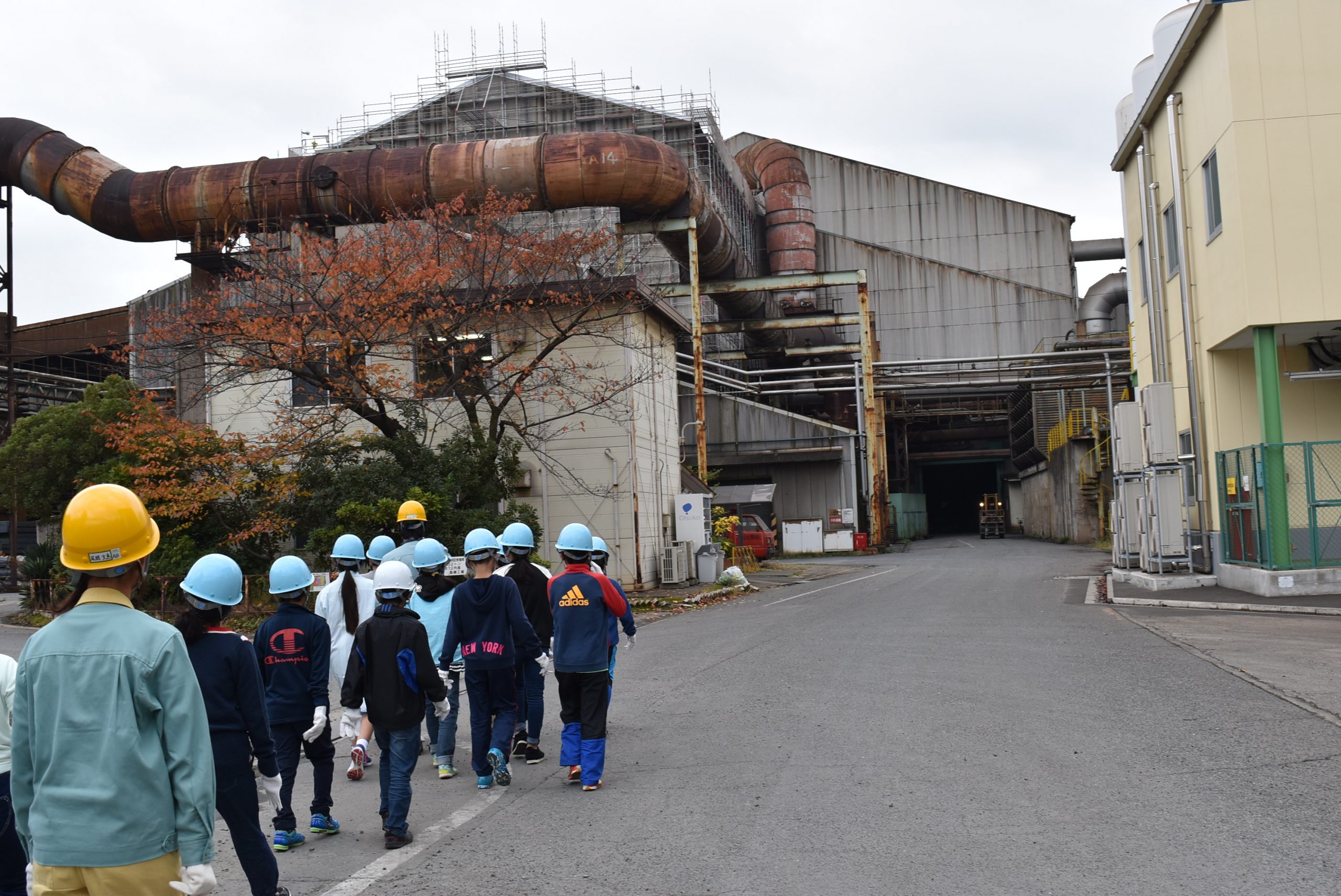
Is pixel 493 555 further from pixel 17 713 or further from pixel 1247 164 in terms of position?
pixel 1247 164

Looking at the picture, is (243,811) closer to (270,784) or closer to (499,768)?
(270,784)

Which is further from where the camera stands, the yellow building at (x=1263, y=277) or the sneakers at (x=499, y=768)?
the yellow building at (x=1263, y=277)

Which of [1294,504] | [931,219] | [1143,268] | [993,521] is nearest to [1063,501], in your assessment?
[993,521]

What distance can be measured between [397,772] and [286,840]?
2.34 ft

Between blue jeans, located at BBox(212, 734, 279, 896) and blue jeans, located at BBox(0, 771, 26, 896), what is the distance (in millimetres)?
735

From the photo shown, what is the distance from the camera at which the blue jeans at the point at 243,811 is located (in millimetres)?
4633

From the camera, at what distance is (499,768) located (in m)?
7.30

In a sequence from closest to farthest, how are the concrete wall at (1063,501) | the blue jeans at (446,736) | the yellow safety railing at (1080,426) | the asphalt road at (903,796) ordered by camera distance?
the asphalt road at (903,796) < the blue jeans at (446,736) < the yellow safety railing at (1080,426) < the concrete wall at (1063,501)

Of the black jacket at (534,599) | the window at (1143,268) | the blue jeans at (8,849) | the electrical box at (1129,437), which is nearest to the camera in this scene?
the blue jeans at (8,849)

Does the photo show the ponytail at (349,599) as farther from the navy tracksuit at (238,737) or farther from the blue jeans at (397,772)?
the navy tracksuit at (238,737)

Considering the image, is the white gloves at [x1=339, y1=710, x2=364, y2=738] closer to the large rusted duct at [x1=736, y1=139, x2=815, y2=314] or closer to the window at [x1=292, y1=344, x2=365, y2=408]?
the window at [x1=292, y1=344, x2=365, y2=408]

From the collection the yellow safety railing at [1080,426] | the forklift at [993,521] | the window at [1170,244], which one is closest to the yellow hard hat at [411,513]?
the window at [1170,244]

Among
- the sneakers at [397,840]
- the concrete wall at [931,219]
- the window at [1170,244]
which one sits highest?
the concrete wall at [931,219]

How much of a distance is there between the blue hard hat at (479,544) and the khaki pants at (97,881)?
14.0ft
